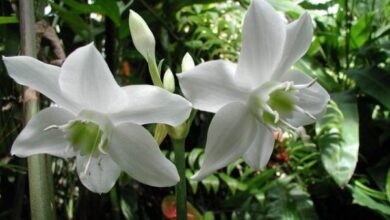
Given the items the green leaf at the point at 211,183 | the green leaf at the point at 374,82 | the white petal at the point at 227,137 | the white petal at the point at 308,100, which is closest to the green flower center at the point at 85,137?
the white petal at the point at 227,137

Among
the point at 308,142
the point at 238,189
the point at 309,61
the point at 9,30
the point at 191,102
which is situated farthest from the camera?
the point at 309,61

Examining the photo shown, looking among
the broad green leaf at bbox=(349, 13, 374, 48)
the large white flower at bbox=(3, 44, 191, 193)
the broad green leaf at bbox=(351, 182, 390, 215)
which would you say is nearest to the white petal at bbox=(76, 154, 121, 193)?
the large white flower at bbox=(3, 44, 191, 193)

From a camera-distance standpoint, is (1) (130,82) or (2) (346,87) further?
(2) (346,87)

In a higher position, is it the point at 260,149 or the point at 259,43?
the point at 259,43

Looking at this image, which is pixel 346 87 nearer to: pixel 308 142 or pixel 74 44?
pixel 308 142

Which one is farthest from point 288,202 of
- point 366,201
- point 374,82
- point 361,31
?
point 361,31

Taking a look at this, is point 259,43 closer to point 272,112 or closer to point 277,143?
point 272,112

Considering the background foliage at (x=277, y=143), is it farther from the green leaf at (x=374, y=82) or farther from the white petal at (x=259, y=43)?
the white petal at (x=259, y=43)

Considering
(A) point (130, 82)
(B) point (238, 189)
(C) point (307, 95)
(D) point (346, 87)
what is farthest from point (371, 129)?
(C) point (307, 95)
